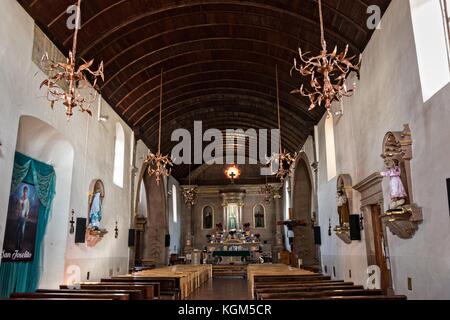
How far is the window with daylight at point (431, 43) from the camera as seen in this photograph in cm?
548

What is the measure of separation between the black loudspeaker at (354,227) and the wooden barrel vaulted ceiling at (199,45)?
405 centimetres

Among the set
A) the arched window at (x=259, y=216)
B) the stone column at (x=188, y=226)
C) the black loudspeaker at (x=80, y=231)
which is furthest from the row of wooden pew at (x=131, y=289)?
the arched window at (x=259, y=216)

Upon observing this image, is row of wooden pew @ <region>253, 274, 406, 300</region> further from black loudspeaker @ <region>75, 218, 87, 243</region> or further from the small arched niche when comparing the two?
black loudspeaker @ <region>75, 218, 87, 243</region>

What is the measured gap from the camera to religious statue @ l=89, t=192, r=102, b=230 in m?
10.1

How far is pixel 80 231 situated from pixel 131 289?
9.73 feet

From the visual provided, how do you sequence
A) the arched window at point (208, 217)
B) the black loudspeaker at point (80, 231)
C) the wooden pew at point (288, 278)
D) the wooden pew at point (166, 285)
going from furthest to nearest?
the arched window at point (208, 217) → the wooden pew at point (166, 285) → the black loudspeaker at point (80, 231) → the wooden pew at point (288, 278)

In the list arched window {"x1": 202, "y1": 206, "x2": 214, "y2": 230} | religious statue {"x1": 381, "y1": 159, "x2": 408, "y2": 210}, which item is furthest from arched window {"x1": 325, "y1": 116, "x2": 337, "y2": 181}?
arched window {"x1": 202, "y1": 206, "x2": 214, "y2": 230}

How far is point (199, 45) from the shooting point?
36.8 feet

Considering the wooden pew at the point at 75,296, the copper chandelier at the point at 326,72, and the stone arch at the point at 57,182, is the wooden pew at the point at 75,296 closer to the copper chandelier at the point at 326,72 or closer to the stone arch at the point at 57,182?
the stone arch at the point at 57,182

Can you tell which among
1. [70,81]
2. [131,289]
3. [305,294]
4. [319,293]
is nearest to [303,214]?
[131,289]

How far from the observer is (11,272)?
7461mm

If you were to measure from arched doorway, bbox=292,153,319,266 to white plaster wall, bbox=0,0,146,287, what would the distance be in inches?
325
